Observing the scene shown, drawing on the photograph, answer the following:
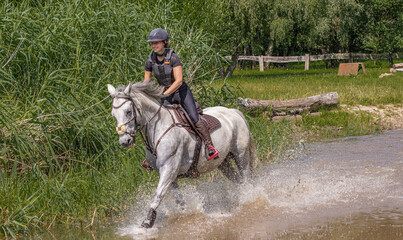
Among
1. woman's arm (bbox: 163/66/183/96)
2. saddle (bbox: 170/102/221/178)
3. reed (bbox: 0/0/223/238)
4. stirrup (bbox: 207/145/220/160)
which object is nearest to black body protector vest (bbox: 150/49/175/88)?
woman's arm (bbox: 163/66/183/96)

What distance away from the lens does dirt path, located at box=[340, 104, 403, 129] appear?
16.2 m

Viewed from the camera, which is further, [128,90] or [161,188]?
[161,188]

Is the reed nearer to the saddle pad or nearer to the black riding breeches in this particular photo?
the black riding breeches

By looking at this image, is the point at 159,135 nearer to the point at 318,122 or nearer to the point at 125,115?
the point at 125,115

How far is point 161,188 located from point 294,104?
998cm

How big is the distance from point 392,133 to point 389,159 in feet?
13.3

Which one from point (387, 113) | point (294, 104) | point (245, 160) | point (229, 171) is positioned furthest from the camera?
point (387, 113)

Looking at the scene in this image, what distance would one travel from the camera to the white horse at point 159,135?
623 centimetres

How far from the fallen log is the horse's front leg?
709 cm

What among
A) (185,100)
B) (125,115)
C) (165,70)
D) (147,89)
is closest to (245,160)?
(185,100)

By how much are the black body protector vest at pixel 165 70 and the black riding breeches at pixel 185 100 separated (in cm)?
22

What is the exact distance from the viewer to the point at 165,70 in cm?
708

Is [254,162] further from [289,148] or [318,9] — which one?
[318,9]

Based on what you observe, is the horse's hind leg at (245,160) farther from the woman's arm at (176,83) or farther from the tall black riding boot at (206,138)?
the woman's arm at (176,83)
